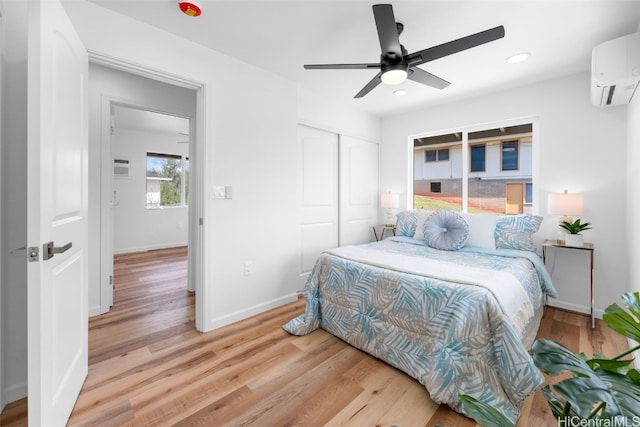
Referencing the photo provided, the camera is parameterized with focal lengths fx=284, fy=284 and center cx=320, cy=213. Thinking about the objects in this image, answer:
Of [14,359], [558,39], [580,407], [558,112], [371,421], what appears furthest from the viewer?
[558,112]

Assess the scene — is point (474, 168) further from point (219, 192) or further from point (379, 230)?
point (219, 192)

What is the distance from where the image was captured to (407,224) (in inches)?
139

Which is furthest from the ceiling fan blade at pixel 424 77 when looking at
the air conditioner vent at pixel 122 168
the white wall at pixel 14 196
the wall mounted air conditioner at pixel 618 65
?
the air conditioner vent at pixel 122 168

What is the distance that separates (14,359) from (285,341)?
164cm

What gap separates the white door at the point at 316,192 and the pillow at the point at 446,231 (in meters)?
1.28

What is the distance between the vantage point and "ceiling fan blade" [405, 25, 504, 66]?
1630 mm

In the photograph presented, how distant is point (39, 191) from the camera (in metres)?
1.17

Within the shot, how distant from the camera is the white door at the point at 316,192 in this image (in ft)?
11.5

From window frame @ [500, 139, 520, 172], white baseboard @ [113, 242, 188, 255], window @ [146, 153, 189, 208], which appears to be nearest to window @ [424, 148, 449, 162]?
window frame @ [500, 139, 520, 172]

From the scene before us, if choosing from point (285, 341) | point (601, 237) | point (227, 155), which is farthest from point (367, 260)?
point (601, 237)

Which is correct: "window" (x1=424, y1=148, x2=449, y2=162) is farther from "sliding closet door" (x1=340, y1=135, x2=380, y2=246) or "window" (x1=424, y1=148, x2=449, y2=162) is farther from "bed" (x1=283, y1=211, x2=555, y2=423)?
"bed" (x1=283, y1=211, x2=555, y2=423)

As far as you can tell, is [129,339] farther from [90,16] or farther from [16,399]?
[90,16]

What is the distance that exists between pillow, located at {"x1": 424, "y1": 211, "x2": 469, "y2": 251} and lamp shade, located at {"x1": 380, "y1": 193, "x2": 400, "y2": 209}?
111cm

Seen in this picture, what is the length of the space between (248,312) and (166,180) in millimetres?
4961
